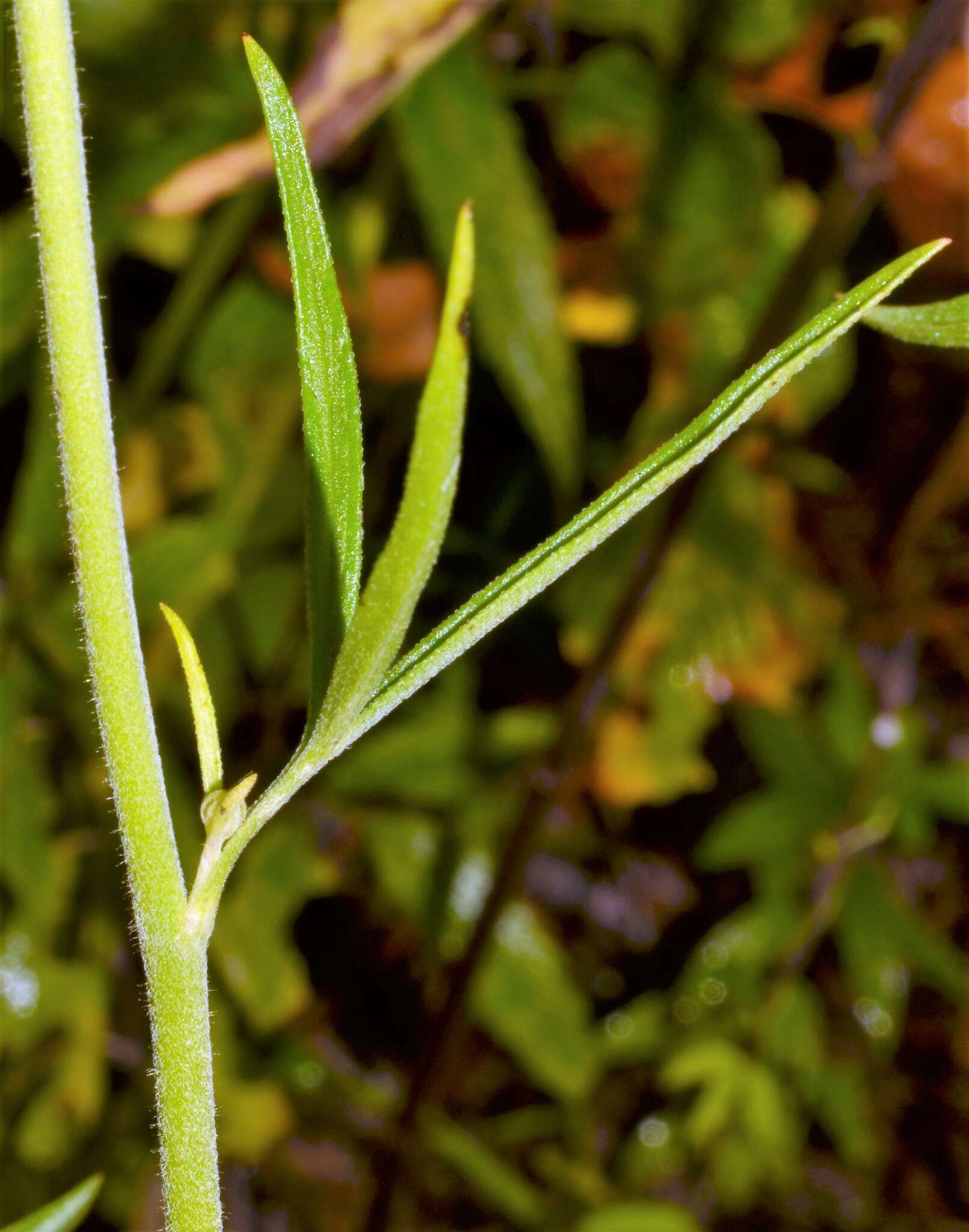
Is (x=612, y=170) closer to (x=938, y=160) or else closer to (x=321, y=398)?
(x=938, y=160)

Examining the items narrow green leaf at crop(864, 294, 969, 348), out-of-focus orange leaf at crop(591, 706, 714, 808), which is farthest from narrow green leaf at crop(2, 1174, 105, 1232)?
out-of-focus orange leaf at crop(591, 706, 714, 808)

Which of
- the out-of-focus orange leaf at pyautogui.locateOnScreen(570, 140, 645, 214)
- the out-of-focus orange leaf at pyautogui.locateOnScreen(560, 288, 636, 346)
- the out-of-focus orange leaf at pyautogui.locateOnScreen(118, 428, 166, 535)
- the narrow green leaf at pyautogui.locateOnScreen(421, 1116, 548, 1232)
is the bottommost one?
the narrow green leaf at pyautogui.locateOnScreen(421, 1116, 548, 1232)

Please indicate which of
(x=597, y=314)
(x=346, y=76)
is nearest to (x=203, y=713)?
(x=346, y=76)

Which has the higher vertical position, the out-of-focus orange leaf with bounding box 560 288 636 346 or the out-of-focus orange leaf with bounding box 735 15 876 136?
the out-of-focus orange leaf with bounding box 735 15 876 136

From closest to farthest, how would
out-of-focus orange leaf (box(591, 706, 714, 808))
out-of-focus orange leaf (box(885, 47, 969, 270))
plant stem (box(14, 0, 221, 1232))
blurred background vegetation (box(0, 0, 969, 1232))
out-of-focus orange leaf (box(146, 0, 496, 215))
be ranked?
plant stem (box(14, 0, 221, 1232))
out-of-focus orange leaf (box(146, 0, 496, 215))
out-of-focus orange leaf (box(885, 47, 969, 270))
blurred background vegetation (box(0, 0, 969, 1232))
out-of-focus orange leaf (box(591, 706, 714, 808))

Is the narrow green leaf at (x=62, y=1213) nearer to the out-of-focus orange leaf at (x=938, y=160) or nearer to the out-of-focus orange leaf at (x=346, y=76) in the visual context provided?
the out-of-focus orange leaf at (x=346, y=76)

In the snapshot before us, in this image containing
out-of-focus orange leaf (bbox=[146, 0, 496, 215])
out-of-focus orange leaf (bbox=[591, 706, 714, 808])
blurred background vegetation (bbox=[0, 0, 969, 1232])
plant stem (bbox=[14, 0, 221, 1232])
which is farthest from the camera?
out-of-focus orange leaf (bbox=[591, 706, 714, 808])

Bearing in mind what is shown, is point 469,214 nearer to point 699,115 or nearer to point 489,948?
point 489,948

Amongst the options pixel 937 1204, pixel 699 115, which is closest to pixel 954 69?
pixel 699 115

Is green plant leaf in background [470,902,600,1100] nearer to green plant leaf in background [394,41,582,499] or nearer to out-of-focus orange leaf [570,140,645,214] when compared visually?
green plant leaf in background [394,41,582,499]

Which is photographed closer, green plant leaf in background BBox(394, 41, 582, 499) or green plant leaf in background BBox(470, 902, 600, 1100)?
green plant leaf in background BBox(394, 41, 582, 499)
